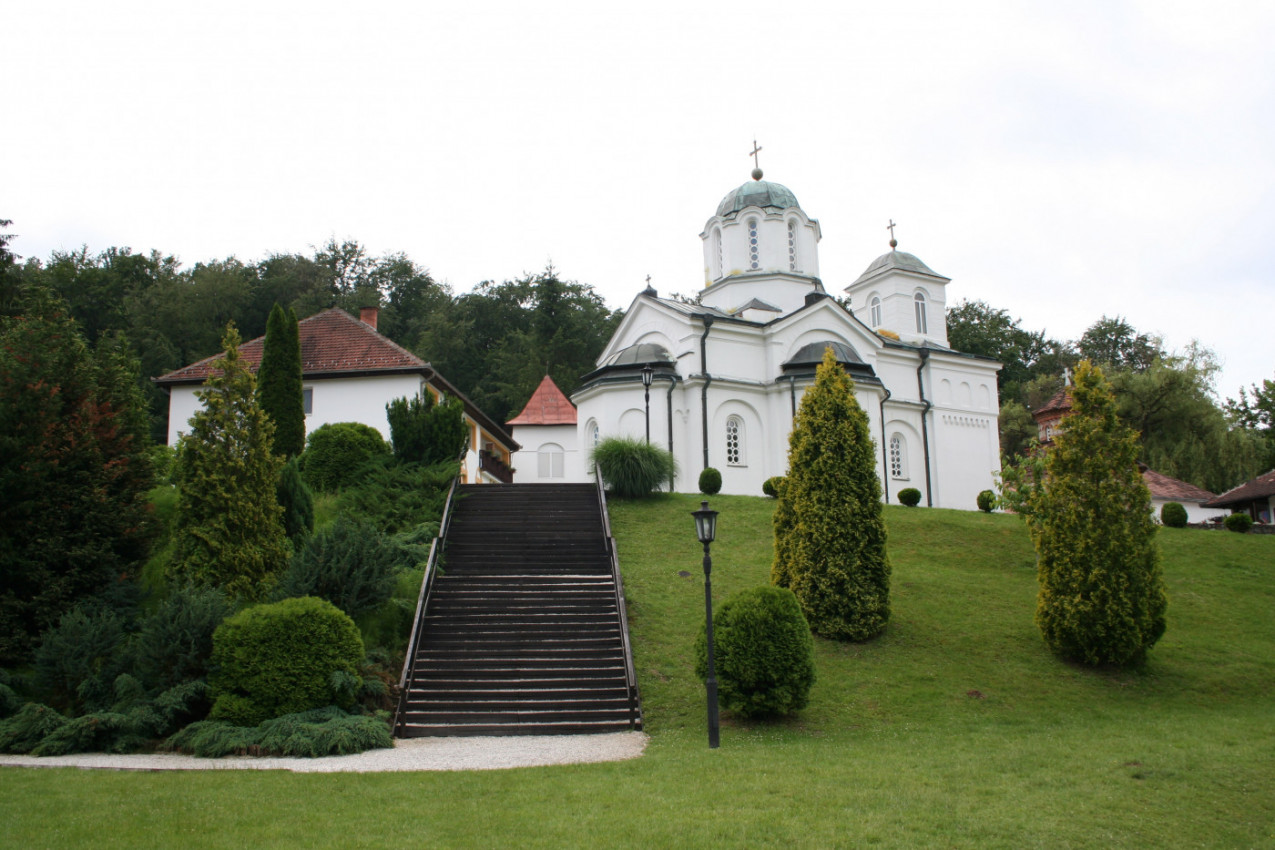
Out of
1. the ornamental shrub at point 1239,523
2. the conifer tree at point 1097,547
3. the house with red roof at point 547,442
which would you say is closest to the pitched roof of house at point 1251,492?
the ornamental shrub at point 1239,523

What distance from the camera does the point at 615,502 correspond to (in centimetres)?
2625

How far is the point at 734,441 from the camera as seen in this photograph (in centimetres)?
3275

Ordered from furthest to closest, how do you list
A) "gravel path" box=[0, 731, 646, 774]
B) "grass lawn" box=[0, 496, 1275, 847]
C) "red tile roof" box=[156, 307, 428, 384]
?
"red tile roof" box=[156, 307, 428, 384] → "gravel path" box=[0, 731, 646, 774] → "grass lawn" box=[0, 496, 1275, 847]

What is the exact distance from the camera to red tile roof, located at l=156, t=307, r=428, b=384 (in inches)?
1150

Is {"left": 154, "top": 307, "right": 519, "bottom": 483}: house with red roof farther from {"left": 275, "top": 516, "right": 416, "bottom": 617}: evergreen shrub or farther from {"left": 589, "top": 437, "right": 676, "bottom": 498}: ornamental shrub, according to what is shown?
{"left": 275, "top": 516, "right": 416, "bottom": 617}: evergreen shrub

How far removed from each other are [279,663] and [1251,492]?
36274mm

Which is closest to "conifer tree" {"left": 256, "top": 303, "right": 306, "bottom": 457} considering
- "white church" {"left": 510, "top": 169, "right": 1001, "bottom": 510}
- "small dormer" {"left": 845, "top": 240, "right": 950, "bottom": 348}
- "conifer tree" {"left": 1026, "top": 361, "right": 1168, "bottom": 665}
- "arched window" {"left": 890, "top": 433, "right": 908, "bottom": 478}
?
"white church" {"left": 510, "top": 169, "right": 1001, "bottom": 510}

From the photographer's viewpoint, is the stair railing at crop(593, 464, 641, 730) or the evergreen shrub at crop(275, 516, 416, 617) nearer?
the stair railing at crop(593, 464, 641, 730)

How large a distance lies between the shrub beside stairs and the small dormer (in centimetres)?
2261

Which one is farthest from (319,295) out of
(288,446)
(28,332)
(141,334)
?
(28,332)

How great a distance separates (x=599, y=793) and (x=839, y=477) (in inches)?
389

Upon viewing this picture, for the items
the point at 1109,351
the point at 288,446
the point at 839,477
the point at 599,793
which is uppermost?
the point at 1109,351

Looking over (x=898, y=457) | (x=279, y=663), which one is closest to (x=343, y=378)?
(x=279, y=663)

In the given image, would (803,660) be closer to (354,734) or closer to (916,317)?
(354,734)
